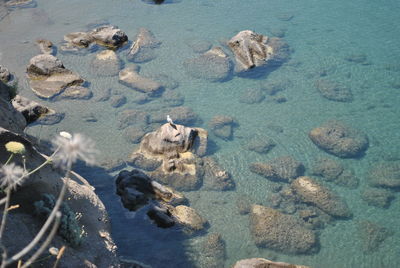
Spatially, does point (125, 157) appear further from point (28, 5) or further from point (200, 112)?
point (28, 5)

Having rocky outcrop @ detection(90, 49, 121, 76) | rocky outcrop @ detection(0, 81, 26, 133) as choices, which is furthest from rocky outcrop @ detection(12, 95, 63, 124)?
rocky outcrop @ detection(90, 49, 121, 76)

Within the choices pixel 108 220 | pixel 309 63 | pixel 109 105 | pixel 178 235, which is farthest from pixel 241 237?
pixel 309 63

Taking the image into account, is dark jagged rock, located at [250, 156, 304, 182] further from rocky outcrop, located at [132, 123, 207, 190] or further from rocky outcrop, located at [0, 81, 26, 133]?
rocky outcrop, located at [0, 81, 26, 133]

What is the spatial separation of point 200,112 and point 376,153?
9.05 meters

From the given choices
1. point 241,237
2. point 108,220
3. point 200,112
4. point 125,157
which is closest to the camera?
point 108,220

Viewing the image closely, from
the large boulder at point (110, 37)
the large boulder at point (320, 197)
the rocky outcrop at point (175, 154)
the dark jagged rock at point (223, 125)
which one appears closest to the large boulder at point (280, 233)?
the large boulder at point (320, 197)

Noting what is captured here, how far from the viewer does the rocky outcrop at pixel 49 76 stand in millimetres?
24047

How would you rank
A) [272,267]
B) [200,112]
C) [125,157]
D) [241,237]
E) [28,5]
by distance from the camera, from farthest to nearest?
1. [28,5]
2. [200,112]
3. [125,157]
4. [241,237]
5. [272,267]

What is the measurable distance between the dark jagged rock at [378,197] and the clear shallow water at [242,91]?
228 mm

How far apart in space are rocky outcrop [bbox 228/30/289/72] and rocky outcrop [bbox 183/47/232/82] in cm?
85

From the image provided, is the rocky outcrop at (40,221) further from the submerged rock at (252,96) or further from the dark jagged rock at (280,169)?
the submerged rock at (252,96)

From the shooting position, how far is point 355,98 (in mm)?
24328

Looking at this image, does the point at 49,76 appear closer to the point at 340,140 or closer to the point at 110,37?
the point at 110,37

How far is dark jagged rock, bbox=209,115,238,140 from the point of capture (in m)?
21.3
